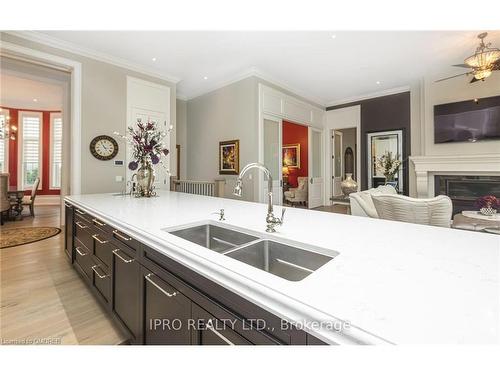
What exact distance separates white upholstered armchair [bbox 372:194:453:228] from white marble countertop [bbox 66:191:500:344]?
1.14m

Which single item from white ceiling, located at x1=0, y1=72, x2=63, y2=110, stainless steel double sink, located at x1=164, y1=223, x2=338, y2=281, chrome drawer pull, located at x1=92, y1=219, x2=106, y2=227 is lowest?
stainless steel double sink, located at x1=164, y1=223, x2=338, y2=281

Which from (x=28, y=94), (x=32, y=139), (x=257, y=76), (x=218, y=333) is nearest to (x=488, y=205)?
(x=218, y=333)

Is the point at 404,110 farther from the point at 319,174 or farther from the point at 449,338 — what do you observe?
the point at 449,338

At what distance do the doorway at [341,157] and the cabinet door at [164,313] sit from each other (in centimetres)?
626

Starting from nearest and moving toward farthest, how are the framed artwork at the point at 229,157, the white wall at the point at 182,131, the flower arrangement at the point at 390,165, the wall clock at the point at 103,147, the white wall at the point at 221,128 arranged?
the wall clock at the point at 103,147 → the white wall at the point at 221,128 → the framed artwork at the point at 229,157 → the flower arrangement at the point at 390,165 → the white wall at the point at 182,131

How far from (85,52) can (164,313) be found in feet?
14.3

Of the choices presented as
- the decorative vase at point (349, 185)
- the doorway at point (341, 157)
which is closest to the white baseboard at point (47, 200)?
the doorway at point (341, 157)

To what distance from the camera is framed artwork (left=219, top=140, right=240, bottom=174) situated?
495cm

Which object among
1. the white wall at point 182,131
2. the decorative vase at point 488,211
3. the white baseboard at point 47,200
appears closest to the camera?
the decorative vase at point 488,211

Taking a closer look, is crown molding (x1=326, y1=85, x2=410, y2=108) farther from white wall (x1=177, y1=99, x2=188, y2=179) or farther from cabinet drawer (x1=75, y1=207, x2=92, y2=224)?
cabinet drawer (x1=75, y1=207, x2=92, y2=224)

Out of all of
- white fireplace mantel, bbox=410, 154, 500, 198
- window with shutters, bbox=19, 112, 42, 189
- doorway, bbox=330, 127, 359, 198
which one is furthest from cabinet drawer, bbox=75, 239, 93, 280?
window with shutters, bbox=19, 112, 42, 189

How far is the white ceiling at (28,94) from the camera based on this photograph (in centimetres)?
543

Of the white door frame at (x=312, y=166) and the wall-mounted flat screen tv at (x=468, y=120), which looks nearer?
the wall-mounted flat screen tv at (x=468, y=120)

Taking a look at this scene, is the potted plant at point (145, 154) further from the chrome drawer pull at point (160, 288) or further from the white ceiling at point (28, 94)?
the white ceiling at point (28, 94)
